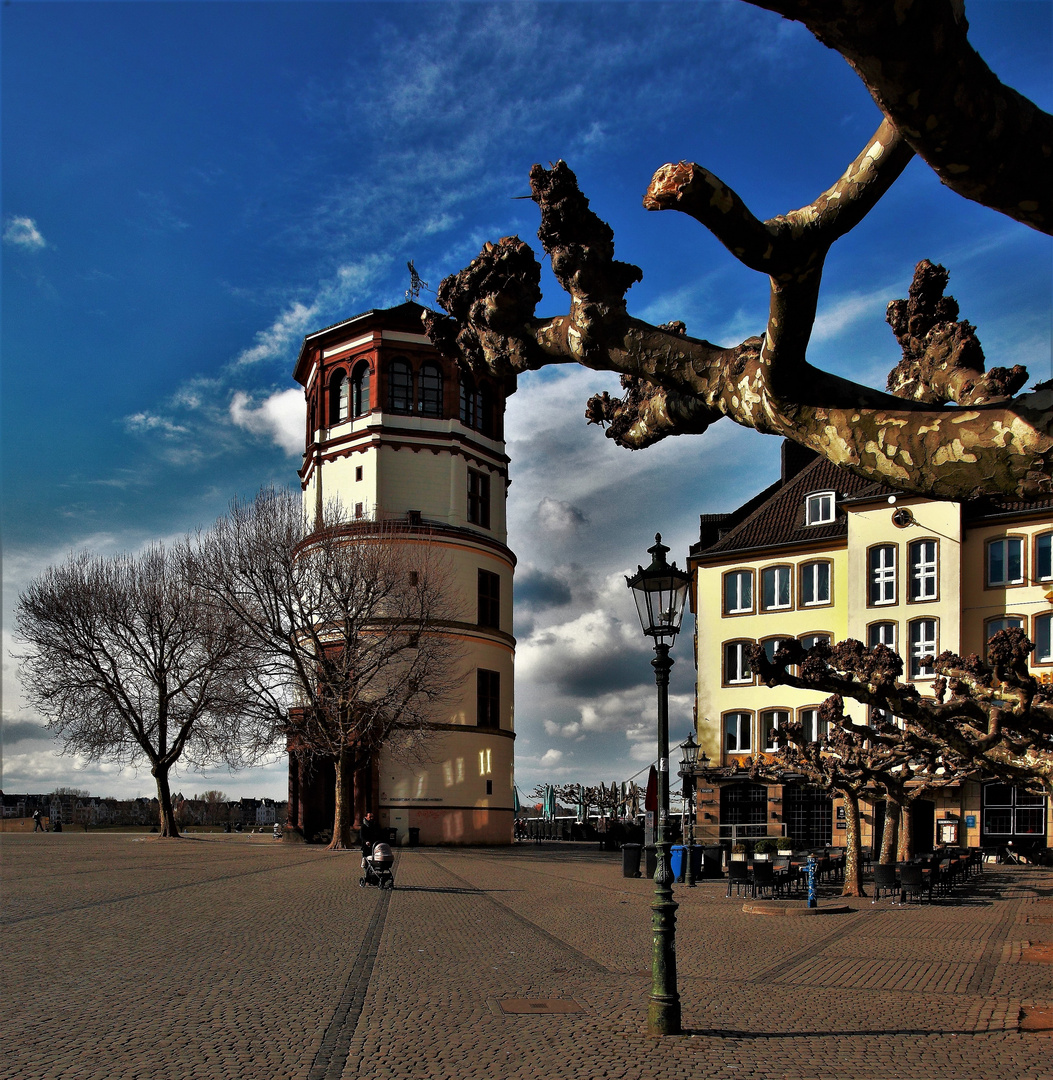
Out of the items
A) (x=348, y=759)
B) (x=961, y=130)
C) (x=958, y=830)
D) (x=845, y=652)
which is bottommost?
(x=958, y=830)

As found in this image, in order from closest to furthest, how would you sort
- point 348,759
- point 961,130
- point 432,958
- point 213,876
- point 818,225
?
1. point 961,130
2. point 818,225
3. point 432,958
4. point 213,876
5. point 348,759

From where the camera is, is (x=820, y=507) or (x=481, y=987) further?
(x=820, y=507)

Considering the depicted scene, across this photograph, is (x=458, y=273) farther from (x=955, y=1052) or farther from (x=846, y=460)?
(x=955, y=1052)

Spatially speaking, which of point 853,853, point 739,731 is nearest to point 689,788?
point 739,731

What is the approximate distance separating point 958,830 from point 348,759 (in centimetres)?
2370

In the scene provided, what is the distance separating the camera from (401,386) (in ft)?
168

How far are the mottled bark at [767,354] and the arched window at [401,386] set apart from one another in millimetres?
42614

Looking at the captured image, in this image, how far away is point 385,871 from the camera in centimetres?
2352

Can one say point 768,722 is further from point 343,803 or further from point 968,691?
point 968,691

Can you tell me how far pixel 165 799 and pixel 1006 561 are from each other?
38.0m

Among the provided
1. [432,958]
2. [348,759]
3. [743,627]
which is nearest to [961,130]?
[432,958]

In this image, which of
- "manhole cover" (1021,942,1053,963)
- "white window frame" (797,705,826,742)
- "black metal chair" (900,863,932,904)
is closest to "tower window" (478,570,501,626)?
"white window frame" (797,705,826,742)

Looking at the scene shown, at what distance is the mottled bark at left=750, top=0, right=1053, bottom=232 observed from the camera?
13.3 feet

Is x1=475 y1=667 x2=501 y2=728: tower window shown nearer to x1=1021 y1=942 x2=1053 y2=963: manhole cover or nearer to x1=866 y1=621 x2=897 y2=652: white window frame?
x1=866 y1=621 x2=897 y2=652: white window frame
